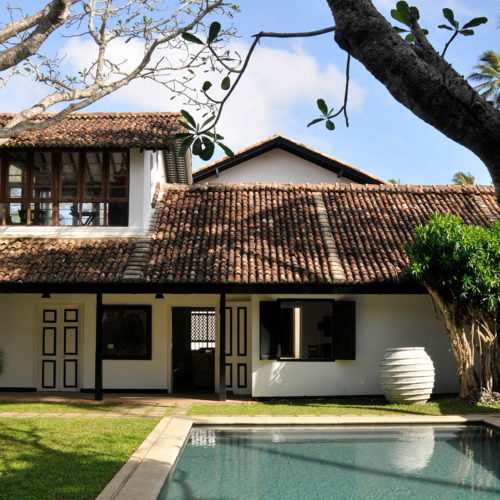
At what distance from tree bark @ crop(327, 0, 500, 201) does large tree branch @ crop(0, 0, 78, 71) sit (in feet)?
20.6

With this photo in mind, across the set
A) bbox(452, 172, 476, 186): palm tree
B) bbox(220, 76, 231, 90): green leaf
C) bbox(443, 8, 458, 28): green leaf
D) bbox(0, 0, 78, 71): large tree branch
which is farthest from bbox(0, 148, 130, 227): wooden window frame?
bbox(452, 172, 476, 186): palm tree

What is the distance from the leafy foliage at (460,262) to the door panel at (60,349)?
7911mm

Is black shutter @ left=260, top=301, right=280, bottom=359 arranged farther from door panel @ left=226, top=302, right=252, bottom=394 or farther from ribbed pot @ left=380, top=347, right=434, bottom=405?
ribbed pot @ left=380, top=347, right=434, bottom=405

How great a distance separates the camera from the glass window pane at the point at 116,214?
1401cm

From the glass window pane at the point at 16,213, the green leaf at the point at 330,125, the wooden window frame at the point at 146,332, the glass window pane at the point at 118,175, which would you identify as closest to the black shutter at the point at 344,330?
the wooden window frame at the point at 146,332

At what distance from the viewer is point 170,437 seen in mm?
8906

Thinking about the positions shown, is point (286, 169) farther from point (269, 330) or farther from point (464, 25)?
point (464, 25)

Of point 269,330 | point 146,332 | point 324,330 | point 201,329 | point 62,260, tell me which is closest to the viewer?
point 62,260

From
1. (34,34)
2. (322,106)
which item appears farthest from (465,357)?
(322,106)

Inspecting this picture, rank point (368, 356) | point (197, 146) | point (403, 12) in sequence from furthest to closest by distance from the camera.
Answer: point (368, 356)
point (197, 146)
point (403, 12)

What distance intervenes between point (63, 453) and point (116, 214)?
23.2ft

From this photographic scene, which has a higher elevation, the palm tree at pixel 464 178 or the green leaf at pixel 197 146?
the palm tree at pixel 464 178

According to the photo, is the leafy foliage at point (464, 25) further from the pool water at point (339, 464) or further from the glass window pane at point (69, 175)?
the glass window pane at point (69, 175)

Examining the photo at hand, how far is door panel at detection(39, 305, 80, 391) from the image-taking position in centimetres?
1462
